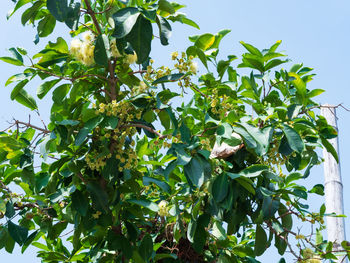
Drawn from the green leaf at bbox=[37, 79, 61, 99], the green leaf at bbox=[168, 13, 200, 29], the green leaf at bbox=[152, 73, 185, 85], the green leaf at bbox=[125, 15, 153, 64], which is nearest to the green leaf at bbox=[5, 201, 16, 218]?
the green leaf at bbox=[37, 79, 61, 99]

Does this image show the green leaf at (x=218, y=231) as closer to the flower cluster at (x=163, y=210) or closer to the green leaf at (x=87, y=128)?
the flower cluster at (x=163, y=210)

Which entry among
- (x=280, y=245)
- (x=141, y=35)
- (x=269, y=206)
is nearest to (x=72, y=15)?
(x=141, y=35)

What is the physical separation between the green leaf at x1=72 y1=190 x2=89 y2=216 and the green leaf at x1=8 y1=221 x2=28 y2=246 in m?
0.29

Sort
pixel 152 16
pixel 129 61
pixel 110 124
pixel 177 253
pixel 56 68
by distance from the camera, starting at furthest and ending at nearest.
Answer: pixel 177 253
pixel 56 68
pixel 129 61
pixel 110 124
pixel 152 16

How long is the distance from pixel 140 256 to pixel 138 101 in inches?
25.9

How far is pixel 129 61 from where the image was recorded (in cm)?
208

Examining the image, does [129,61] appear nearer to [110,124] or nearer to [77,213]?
[110,124]

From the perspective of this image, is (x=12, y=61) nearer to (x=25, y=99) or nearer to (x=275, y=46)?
(x=25, y=99)

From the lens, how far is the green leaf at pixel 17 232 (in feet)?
7.29

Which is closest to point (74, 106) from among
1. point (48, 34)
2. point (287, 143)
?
point (48, 34)

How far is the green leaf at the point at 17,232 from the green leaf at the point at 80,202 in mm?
285

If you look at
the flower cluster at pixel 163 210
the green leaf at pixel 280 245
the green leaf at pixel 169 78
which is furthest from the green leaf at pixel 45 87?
the green leaf at pixel 280 245

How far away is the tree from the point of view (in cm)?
197

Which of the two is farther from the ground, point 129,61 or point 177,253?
point 129,61
